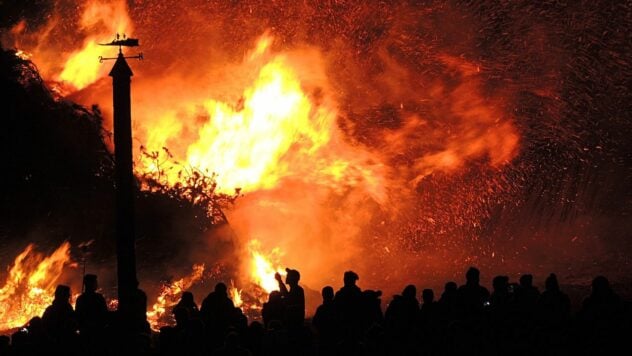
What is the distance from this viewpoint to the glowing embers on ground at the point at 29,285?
13570 millimetres

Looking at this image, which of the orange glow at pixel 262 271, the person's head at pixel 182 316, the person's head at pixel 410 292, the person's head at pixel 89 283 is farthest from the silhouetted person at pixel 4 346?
the orange glow at pixel 262 271

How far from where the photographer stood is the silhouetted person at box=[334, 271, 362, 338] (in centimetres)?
888

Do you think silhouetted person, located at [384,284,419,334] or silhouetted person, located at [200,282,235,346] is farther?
silhouetted person, located at [200,282,235,346]

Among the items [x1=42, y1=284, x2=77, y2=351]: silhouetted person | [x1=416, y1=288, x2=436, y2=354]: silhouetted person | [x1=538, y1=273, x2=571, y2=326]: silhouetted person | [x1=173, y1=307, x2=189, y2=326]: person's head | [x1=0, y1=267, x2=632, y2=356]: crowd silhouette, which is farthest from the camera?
[x1=538, y1=273, x2=571, y2=326]: silhouetted person

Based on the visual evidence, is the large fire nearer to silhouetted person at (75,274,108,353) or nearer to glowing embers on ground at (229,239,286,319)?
glowing embers on ground at (229,239,286,319)

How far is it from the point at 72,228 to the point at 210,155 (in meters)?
3.09

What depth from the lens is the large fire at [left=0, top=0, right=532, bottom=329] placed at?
52.8 feet

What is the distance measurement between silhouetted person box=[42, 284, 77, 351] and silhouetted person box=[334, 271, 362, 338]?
9.34 ft

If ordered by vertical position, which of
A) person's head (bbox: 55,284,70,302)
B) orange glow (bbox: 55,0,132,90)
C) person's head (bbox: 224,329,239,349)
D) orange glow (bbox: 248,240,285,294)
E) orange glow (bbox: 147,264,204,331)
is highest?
orange glow (bbox: 55,0,132,90)

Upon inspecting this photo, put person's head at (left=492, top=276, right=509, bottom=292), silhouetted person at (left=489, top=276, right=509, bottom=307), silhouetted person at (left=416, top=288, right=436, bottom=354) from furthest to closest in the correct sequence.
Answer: person's head at (left=492, top=276, right=509, bottom=292)
silhouetted person at (left=489, top=276, right=509, bottom=307)
silhouetted person at (left=416, top=288, right=436, bottom=354)

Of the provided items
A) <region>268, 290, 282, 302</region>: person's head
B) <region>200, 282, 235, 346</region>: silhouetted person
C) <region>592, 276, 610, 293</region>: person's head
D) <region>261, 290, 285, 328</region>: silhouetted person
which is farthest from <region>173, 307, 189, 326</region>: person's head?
<region>592, 276, 610, 293</region>: person's head

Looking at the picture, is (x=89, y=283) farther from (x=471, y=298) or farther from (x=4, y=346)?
(x=471, y=298)

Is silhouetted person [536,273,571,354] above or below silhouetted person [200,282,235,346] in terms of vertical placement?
below

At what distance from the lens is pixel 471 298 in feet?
30.4
